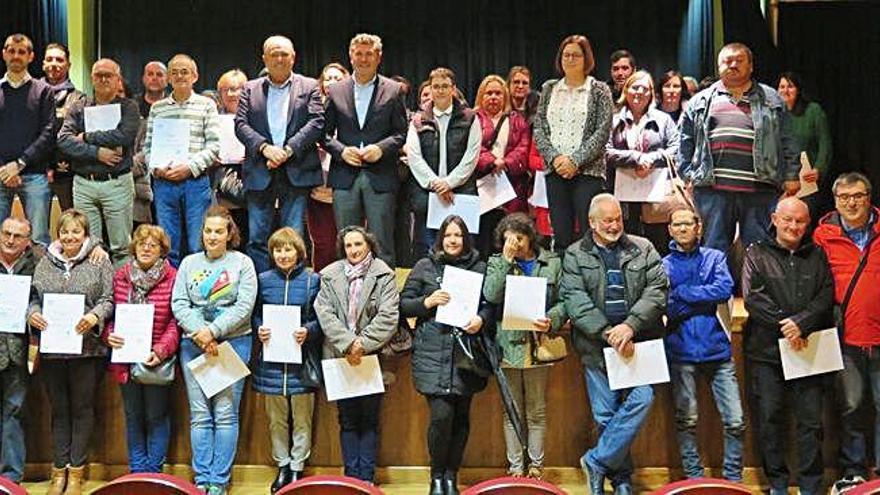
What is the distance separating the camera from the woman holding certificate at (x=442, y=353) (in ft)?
16.8

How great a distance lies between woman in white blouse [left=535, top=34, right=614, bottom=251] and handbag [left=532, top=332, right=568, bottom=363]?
90 centimetres

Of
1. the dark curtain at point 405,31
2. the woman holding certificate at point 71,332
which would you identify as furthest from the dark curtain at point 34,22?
the woman holding certificate at point 71,332

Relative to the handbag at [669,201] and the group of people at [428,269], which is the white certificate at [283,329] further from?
the handbag at [669,201]

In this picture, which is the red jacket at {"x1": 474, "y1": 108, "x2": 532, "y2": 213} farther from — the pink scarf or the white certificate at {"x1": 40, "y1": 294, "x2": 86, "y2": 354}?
the white certificate at {"x1": 40, "y1": 294, "x2": 86, "y2": 354}

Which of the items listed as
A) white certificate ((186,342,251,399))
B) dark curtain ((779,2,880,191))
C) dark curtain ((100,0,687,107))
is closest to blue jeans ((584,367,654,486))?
white certificate ((186,342,251,399))

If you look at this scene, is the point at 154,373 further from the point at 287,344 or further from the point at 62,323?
the point at 287,344

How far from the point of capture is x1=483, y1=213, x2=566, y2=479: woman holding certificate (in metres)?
5.14

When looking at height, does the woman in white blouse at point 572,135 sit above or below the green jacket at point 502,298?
above

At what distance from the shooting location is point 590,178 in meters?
5.87

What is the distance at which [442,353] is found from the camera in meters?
5.14

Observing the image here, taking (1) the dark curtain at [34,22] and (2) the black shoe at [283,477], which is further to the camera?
(1) the dark curtain at [34,22]

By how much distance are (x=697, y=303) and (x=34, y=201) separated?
367 cm

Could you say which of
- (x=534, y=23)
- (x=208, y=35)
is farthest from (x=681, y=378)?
(x=208, y=35)

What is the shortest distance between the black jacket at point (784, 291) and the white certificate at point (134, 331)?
9.50ft
